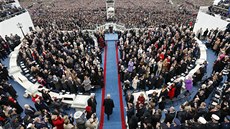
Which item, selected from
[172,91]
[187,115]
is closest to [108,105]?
[172,91]

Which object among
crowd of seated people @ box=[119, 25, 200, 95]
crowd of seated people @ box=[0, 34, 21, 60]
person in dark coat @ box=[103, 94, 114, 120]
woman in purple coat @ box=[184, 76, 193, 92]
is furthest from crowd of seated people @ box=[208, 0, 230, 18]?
crowd of seated people @ box=[0, 34, 21, 60]

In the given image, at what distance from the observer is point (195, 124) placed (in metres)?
6.89

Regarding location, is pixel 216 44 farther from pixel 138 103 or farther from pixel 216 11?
pixel 138 103

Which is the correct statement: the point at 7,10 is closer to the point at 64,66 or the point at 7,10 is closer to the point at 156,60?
the point at 64,66

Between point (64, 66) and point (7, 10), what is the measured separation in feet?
47.0

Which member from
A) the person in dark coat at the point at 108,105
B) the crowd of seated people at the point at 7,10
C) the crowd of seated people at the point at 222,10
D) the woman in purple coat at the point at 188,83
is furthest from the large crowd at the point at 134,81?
the crowd of seated people at the point at 7,10

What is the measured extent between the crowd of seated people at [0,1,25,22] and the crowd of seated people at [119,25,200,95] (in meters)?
14.3

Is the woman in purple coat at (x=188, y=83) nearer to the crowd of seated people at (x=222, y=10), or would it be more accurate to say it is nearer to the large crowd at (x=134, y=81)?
the large crowd at (x=134, y=81)

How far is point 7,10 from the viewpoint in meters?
21.2

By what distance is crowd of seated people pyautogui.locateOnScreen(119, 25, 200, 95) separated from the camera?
1133 centimetres

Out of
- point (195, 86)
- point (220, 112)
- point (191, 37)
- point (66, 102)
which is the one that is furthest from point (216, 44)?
point (66, 102)

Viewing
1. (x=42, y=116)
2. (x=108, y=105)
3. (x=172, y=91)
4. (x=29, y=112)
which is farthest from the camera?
(x=172, y=91)

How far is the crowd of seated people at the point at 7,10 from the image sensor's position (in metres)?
20.0

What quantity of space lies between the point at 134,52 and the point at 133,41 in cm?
249
